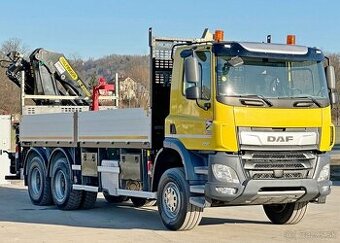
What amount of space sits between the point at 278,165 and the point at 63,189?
6061mm

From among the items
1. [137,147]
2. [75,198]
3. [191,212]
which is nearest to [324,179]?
[191,212]

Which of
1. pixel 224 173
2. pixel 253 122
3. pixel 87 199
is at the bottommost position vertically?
pixel 87 199

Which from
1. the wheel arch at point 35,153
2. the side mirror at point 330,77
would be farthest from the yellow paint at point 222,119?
the wheel arch at point 35,153

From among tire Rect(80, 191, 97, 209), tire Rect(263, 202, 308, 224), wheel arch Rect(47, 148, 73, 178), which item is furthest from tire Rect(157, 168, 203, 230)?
wheel arch Rect(47, 148, 73, 178)

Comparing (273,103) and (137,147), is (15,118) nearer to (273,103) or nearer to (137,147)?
(137,147)

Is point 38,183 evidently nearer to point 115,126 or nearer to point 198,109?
point 115,126

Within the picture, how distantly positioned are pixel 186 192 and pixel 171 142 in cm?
91

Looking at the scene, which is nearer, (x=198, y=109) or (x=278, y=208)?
(x=198, y=109)

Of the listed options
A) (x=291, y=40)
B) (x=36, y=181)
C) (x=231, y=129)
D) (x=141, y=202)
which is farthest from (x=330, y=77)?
(x=36, y=181)

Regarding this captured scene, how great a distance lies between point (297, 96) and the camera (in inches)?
417

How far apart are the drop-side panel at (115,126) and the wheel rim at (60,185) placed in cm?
130

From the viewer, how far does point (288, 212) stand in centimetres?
1189

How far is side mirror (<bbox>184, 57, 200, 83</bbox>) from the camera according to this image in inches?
400

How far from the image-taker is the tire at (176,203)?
10.6m
